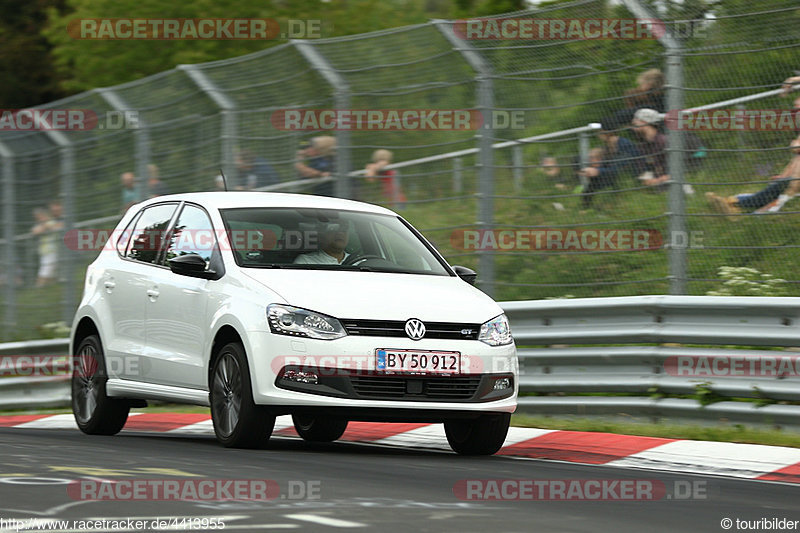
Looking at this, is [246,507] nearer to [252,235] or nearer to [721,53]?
[252,235]

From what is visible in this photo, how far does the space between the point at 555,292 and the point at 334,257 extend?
2530 millimetres

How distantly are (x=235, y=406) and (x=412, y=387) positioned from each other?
1092 mm

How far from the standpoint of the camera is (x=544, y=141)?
11867 millimetres

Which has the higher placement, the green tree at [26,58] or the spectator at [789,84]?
the green tree at [26,58]

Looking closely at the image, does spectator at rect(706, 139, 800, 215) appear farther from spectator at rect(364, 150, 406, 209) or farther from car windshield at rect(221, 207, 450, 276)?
A: spectator at rect(364, 150, 406, 209)

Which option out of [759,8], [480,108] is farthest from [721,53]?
[480,108]

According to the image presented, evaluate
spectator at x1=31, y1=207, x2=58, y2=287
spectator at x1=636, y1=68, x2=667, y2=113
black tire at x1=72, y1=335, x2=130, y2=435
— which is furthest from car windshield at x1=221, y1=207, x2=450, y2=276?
spectator at x1=31, y1=207, x2=58, y2=287

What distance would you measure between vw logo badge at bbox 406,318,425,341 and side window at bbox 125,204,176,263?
94.5 inches

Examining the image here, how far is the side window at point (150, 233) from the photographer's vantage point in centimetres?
1075

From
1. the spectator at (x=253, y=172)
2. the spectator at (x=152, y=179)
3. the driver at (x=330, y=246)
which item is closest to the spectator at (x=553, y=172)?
the driver at (x=330, y=246)

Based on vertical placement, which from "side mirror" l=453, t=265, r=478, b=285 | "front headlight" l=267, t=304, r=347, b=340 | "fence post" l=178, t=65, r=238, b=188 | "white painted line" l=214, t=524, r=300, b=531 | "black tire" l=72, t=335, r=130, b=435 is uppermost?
"fence post" l=178, t=65, r=238, b=188

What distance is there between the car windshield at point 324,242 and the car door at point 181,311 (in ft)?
0.79

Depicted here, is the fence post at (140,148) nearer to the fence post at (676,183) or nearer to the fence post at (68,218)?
the fence post at (68,218)

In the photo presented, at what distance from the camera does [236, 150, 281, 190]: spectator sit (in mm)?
14654
